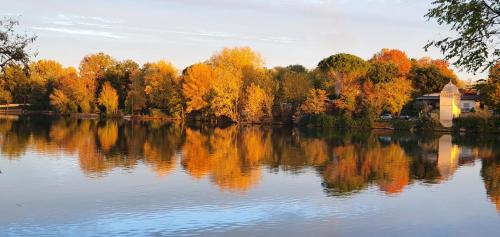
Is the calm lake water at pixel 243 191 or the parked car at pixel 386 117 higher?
the parked car at pixel 386 117

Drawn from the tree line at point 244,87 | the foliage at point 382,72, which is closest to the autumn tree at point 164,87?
the tree line at point 244,87

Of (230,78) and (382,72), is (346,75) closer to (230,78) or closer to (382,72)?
(382,72)

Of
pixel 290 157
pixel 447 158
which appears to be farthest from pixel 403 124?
pixel 290 157

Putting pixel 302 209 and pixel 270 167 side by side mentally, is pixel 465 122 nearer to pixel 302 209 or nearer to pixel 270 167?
pixel 270 167

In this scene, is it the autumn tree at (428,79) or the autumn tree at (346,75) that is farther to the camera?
the autumn tree at (428,79)

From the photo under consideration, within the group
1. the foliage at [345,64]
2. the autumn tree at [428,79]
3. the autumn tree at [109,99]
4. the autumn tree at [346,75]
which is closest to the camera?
the autumn tree at [346,75]

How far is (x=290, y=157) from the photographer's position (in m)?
30.3

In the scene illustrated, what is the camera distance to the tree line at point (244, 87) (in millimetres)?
59969

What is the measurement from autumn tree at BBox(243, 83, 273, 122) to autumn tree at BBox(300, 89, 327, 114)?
5.29m

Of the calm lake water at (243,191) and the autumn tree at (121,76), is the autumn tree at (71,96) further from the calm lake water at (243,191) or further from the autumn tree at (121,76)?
the calm lake water at (243,191)

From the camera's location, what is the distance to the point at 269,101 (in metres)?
64.8

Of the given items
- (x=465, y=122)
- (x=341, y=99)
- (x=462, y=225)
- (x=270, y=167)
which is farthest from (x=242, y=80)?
(x=462, y=225)

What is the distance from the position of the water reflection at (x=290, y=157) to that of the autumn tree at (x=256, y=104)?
Result: 21.5m

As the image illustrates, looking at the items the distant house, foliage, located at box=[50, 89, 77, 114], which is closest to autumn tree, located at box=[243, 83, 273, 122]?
the distant house
